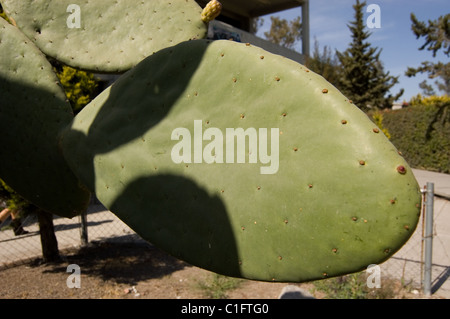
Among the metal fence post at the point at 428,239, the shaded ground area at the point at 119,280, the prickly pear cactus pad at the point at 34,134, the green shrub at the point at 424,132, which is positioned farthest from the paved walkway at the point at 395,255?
the prickly pear cactus pad at the point at 34,134

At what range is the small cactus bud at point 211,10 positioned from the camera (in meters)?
1.59

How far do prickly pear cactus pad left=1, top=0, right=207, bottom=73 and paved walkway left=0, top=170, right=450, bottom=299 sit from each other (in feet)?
13.0

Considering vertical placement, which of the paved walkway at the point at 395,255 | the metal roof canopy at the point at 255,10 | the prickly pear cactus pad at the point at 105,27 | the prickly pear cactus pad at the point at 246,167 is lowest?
the paved walkway at the point at 395,255

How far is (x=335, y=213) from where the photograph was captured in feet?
3.04

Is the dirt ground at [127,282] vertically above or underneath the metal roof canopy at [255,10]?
underneath

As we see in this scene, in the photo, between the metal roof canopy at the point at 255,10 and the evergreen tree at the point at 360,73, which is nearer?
the metal roof canopy at the point at 255,10

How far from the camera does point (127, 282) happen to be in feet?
16.0

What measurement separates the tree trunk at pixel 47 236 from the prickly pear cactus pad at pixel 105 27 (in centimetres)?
423

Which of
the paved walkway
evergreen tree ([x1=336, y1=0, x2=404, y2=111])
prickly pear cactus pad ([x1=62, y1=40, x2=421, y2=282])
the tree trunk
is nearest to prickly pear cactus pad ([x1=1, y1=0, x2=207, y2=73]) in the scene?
prickly pear cactus pad ([x1=62, y1=40, x2=421, y2=282])

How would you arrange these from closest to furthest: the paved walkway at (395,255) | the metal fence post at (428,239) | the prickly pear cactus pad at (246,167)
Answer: the prickly pear cactus pad at (246,167), the metal fence post at (428,239), the paved walkway at (395,255)

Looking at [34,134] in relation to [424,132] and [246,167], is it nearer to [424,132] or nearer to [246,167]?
[246,167]

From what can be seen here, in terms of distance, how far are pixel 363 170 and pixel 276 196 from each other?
0.23 meters

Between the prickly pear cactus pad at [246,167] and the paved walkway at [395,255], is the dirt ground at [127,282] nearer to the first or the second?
the paved walkway at [395,255]
